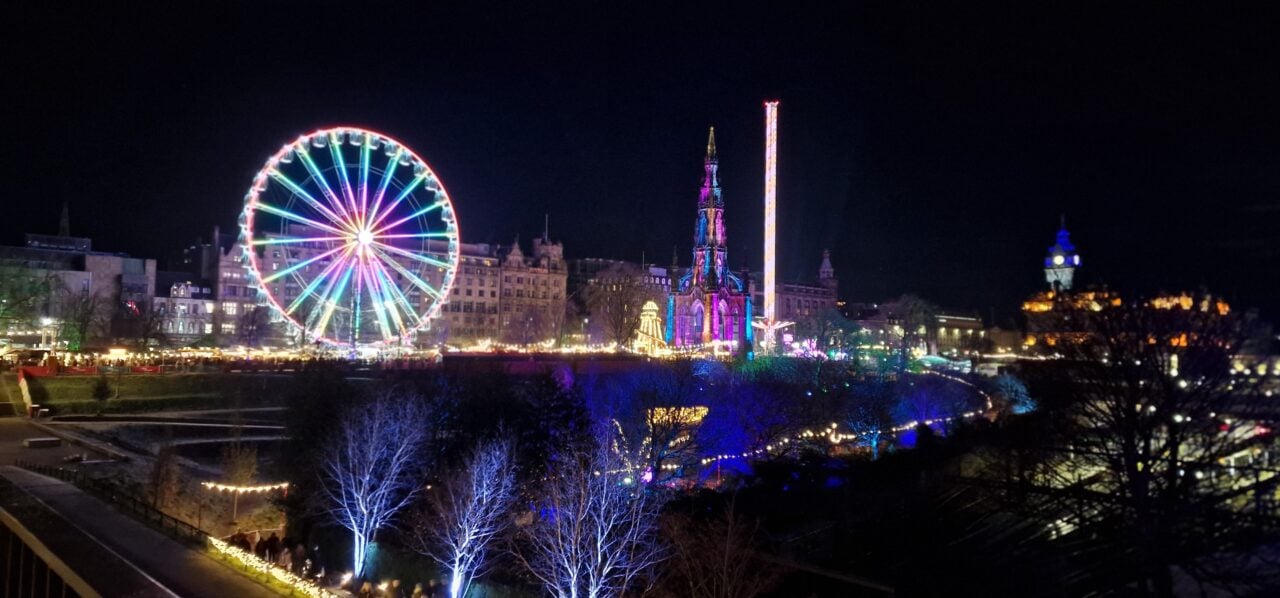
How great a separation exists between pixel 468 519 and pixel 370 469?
613cm

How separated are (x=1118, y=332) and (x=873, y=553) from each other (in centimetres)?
1569

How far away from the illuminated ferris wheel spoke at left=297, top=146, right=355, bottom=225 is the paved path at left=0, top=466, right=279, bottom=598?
27.0m

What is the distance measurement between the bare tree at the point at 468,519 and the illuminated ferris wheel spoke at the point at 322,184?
1147 inches

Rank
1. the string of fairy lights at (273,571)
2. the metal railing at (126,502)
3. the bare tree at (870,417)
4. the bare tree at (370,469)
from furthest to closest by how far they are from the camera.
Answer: the bare tree at (870,417) → the bare tree at (370,469) → the metal railing at (126,502) → the string of fairy lights at (273,571)

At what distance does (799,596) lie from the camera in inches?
957

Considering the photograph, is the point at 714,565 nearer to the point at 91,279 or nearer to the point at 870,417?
the point at 870,417

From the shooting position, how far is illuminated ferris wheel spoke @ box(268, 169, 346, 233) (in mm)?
52344

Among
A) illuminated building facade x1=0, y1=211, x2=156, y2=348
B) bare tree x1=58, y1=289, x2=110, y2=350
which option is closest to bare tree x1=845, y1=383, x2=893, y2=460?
bare tree x1=58, y1=289, x2=110, y2=350

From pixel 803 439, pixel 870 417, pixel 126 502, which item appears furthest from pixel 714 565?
pixel 870 417

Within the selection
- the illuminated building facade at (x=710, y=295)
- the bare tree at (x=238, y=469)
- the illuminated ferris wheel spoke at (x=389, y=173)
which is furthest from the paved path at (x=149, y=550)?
the illuminated building facade at (x=710, y=295)

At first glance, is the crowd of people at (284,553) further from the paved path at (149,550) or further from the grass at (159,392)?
the grass at (159,392)

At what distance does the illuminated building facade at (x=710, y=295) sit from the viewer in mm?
99875

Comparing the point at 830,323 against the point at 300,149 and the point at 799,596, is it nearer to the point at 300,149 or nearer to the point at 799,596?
the point at 300,149

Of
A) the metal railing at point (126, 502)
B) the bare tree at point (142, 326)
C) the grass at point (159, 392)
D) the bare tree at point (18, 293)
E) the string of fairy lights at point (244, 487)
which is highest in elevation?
the bare tree at point (18, 293)
